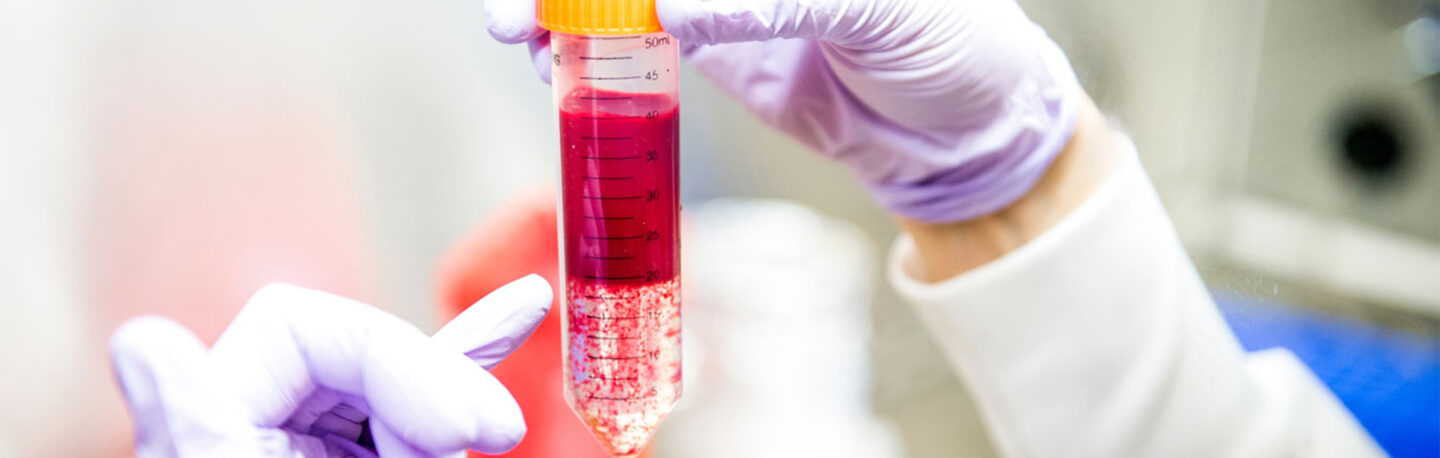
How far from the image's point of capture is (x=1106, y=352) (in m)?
1.13

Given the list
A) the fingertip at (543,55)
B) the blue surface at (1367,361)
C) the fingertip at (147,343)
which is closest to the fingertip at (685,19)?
the fingertip at (543,55)

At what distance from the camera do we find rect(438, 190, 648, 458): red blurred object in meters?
1.21

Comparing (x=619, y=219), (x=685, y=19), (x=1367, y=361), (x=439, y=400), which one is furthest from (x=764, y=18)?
(x=1367, y=361)

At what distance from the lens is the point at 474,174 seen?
123 centimetres

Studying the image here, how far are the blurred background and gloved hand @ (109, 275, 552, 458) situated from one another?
0.37 meters

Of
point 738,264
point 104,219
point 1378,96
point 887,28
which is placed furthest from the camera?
point 738,264

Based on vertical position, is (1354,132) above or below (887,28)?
below

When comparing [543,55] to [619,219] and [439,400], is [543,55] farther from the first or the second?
[439,400]

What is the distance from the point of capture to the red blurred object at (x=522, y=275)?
1207mm

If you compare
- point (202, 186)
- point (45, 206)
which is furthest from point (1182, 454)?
point (45, 206)

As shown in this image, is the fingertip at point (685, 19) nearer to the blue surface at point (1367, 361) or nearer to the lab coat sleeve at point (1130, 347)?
the lab coat sleeve at point (1130, 347)

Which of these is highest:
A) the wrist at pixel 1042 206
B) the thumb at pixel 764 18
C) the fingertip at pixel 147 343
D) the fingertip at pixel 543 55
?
the thumb at pixel 764 18

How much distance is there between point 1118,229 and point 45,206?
1.12 metres

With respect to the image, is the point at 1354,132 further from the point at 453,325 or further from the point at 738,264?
the point at 453,325
